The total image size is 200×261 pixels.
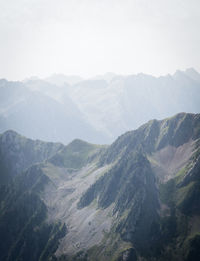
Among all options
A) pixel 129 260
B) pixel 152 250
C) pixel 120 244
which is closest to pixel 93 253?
pixel 120 244

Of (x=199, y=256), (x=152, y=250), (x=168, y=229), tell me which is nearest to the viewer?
(x=199, y=256)

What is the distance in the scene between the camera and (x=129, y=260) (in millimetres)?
158875

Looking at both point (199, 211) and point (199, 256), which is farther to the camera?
point (199, 211)

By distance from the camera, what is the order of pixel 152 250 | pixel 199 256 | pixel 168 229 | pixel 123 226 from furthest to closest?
1. pixel 123 226
2. pixel 168 229
3. pixel 152 250
4. pixel 199 256

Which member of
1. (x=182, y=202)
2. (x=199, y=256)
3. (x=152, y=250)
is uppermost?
(x=182, y=202)

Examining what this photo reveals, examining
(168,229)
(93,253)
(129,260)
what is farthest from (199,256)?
(93,253)

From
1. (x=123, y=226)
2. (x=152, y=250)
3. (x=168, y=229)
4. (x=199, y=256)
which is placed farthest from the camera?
Answer: (x=123, y=226)

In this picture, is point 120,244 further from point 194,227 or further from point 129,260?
point 194,227

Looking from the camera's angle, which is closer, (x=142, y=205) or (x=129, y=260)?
(x=129, y=260)

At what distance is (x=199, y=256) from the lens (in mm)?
152625

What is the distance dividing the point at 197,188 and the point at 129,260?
79.4m

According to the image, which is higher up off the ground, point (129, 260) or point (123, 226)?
point (123, 226)

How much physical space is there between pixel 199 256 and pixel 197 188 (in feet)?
179

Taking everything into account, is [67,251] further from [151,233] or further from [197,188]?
[197,188]
